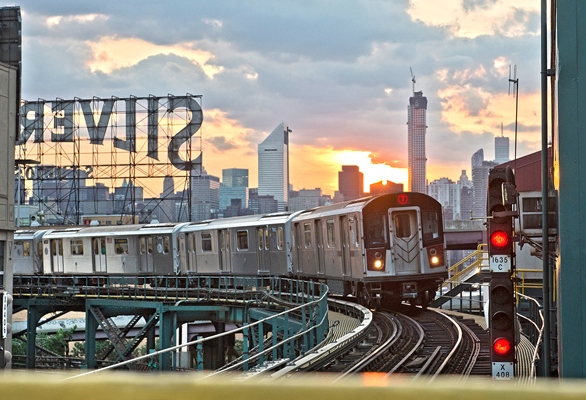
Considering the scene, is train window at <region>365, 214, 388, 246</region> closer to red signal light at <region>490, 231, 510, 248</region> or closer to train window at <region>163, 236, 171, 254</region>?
red signal light at <region>490, 231, 510, 248</region>

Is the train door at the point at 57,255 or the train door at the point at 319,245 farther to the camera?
the train door at the point at 57,255

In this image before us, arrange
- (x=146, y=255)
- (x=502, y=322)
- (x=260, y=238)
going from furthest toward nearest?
1. (x=146, y=255)
2. (x=260, y=238)
3. (x=502, y=322)

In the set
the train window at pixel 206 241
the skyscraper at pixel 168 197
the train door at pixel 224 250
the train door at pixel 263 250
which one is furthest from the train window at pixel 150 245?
the skyscraper at pixel 168 197

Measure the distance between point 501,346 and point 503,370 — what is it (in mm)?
254

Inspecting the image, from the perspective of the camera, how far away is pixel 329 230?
83.4ft

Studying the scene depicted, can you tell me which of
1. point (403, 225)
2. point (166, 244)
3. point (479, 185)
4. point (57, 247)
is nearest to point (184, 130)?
point (57, 247)

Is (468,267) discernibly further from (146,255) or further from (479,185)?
(479,185)

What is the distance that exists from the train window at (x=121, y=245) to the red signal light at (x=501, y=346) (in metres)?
32.2

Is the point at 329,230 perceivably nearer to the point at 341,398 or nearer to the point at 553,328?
the point at 553,328

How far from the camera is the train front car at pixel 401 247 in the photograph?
74.5 feet

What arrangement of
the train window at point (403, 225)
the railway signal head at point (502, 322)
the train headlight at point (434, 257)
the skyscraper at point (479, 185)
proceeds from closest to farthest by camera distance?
the railway signal head at point (502, 322) → the train window at point (403, 225) → the train headlight at point (434, 257) → the skyscraper at point (479, 185)

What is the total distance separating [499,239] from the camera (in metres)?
8.27

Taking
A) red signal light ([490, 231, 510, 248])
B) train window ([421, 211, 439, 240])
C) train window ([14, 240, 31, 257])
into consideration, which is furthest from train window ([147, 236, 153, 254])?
red signal light ([490, 231, 510, 248])

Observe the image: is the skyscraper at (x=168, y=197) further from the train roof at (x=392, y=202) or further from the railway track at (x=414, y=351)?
the railway track at (x=414, y=351)
